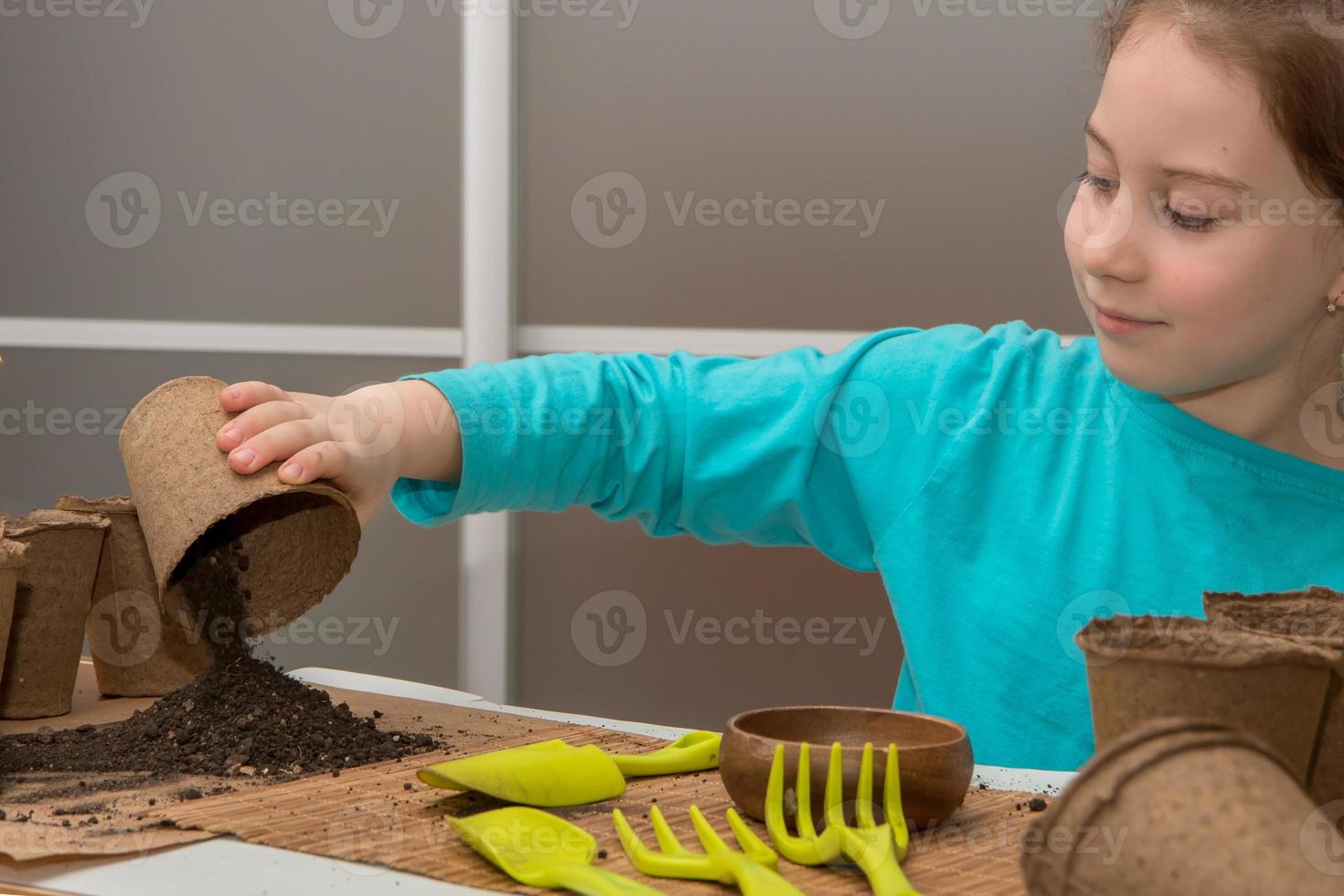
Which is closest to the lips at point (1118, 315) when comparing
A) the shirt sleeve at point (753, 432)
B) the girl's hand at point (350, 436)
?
the shirt sleeve at point (753, 432)

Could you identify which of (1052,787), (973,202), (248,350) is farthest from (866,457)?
(248,350)

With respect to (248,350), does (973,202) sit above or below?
above

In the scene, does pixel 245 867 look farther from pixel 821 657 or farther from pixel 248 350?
pixel 248 350

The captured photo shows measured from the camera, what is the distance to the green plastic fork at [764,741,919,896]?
69cm

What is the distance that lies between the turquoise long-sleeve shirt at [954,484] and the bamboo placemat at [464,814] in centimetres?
30

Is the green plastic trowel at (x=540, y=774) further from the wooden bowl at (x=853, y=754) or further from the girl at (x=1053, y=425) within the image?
the girl at (x=1053, y=425)

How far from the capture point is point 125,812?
778 millimetres

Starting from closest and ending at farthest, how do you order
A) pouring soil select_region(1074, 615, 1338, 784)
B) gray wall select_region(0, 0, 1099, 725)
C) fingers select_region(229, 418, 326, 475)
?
pouring soil select_region(1074, 615, 1338, 784)
fingers select_region(229, 418, 326, 475)
gray wall select_region(0, 0, 1099, 725)

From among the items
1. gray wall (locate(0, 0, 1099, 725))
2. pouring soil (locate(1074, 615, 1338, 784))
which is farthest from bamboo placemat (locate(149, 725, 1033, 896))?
gray wall (locate(0, 0, 1099, 725))

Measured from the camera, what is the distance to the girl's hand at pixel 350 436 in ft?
2.92

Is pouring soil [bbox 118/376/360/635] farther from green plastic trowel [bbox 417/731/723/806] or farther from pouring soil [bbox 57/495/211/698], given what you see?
green plastic trowel [bbox 417/731/723/806]

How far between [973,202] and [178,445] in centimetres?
110

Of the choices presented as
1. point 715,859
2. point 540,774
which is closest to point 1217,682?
point 715,859

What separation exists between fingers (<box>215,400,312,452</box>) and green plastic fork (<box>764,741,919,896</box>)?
0.42 meters
